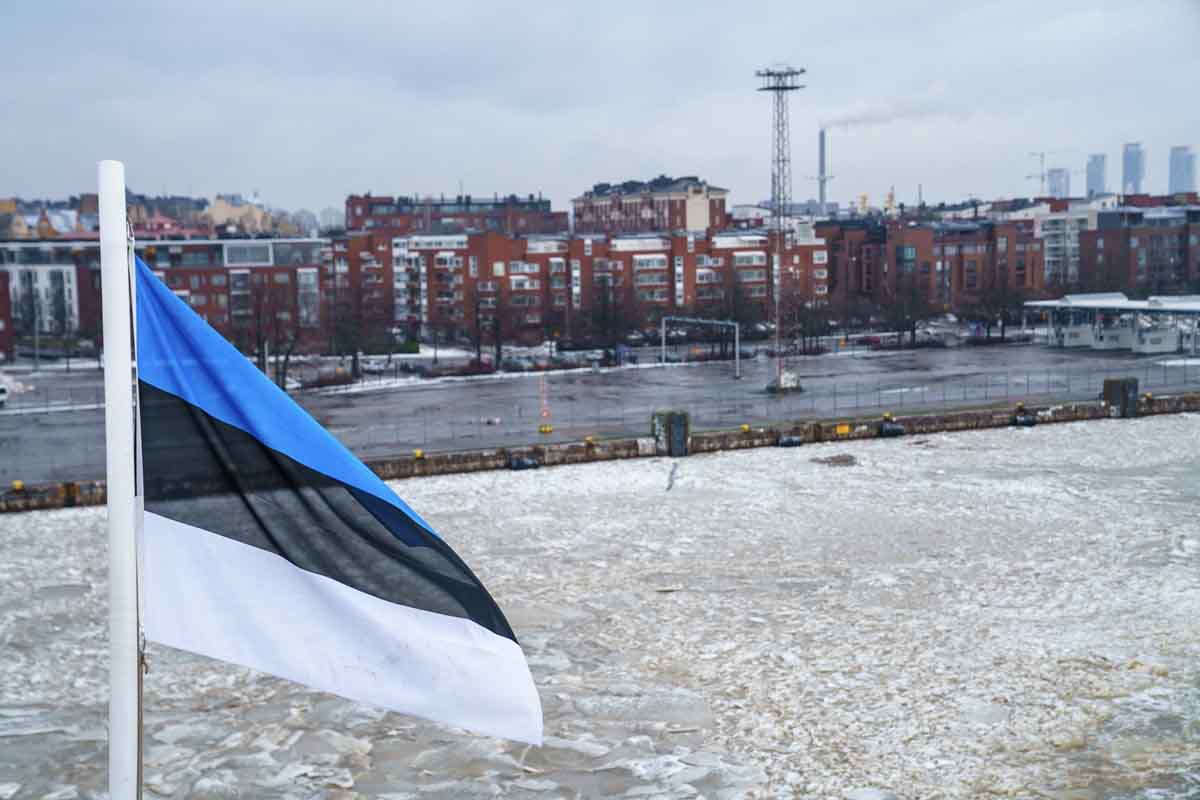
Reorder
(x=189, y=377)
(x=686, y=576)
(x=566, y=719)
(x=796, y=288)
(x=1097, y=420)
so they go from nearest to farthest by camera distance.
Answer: (x=189, y=377) < (x=566, y=719) < (x=686, y=576) < (x=1097, y=420) < (x=796, y=288)

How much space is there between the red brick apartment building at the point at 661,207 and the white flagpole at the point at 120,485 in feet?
273

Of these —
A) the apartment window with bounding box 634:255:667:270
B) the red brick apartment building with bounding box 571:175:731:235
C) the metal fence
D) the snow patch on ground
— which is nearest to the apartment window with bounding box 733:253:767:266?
the apartment window with bounding box 634:255:667:270

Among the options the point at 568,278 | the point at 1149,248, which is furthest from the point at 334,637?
the point at 1149,248

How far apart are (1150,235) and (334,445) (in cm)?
8136

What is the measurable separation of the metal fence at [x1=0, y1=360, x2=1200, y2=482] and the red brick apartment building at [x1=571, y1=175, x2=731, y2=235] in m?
50.7

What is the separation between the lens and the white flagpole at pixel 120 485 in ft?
9.30

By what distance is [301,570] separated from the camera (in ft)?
11.6

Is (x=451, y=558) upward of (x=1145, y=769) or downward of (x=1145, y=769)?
upward

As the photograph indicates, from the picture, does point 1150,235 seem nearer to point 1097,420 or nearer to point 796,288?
point 796,288

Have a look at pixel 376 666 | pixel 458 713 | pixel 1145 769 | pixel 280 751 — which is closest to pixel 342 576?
pixel 376 666

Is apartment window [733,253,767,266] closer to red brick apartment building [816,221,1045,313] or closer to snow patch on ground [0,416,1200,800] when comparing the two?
red brick apartment building [816,221,1045,313]

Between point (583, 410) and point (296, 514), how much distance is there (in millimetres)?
27184

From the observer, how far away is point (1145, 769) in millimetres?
8359

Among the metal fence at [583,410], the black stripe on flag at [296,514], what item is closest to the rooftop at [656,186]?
the metal fence at [583,410]
